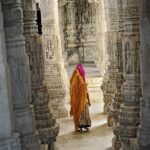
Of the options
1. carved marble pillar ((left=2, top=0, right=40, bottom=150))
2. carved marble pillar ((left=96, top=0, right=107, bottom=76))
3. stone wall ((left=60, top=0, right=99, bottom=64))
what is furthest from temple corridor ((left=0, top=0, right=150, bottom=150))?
stone wall ((left=60, top=0, right=99, bottom=64))

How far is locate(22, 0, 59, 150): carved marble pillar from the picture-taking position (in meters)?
7.44

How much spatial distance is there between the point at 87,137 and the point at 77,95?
1.22m

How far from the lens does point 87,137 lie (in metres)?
10.3

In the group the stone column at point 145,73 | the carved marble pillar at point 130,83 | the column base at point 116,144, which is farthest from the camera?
the column base at point 116,144

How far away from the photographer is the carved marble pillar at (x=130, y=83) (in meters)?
6.79

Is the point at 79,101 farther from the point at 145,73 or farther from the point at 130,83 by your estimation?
the point at 145,73

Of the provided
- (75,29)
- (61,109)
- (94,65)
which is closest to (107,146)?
(61,109)

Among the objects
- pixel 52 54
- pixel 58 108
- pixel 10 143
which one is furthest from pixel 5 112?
pixel 58 108

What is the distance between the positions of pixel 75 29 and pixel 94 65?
2357mm

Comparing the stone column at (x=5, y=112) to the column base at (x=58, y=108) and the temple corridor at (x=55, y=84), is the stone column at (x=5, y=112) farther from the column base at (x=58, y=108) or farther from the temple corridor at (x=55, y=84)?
the column base at (x=58, y=108)

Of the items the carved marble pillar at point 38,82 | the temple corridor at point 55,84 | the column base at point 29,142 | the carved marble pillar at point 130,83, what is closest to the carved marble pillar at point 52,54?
the temple corridor at point 55,84

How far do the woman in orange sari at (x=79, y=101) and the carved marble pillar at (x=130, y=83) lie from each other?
12.0ft

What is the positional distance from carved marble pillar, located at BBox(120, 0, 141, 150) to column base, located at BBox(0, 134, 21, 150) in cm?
260

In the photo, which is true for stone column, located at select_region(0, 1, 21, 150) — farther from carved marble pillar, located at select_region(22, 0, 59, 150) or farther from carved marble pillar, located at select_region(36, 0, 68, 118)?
carved marble pillar, located at select_region(36, 0, 68, 118)
